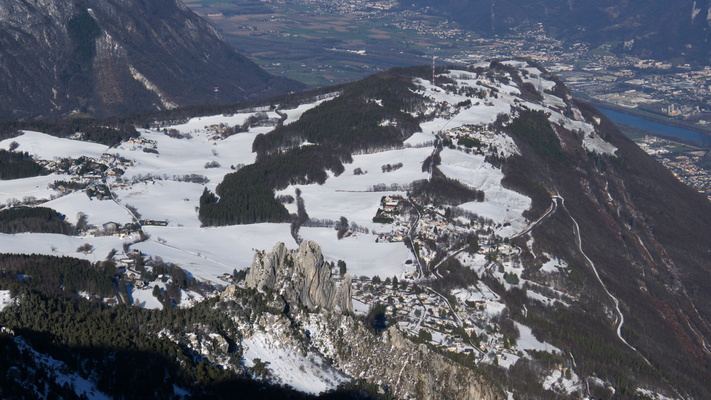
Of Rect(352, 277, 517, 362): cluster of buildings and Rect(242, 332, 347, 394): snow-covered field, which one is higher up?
Rect(242, 332, 347, 394): snow-covered field

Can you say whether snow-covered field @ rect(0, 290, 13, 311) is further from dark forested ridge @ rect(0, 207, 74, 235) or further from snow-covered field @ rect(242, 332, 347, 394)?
dark forested ridge @ rect(0, 207, 74, 235)

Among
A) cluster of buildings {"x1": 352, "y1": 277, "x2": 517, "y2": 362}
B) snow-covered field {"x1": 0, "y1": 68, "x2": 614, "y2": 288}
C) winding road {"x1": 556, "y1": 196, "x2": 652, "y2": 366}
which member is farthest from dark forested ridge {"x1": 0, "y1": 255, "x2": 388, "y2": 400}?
→ winding road {"x1": 556, "y1": 196, "x2": 652, "y2": 366}

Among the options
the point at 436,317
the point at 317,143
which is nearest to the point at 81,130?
the point at 317,143

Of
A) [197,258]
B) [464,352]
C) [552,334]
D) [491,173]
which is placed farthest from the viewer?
[491,173]

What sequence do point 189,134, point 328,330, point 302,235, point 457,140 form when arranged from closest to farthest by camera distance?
point 328,330 < point 302,235 < point 457,140 < point 189,134

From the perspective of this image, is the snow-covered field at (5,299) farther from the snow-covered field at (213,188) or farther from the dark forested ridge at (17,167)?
the dark forested ridge at (17,167)

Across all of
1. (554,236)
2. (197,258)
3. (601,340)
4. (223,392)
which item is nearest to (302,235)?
(197,258)

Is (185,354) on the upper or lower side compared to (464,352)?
upper

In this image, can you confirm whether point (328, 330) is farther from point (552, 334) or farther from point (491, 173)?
point (491, 173)

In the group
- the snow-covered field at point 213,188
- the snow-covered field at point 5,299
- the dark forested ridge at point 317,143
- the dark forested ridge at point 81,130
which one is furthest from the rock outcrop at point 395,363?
the dark forested ridge at point 81,130
